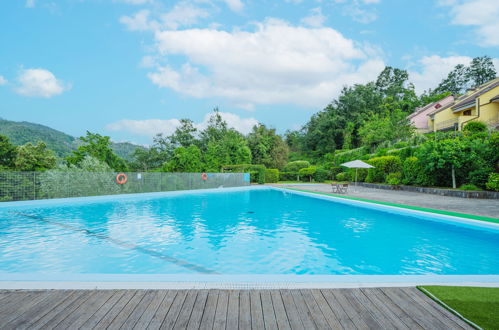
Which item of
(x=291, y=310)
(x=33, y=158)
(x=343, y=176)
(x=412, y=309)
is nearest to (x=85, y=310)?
(x=291, y=310)

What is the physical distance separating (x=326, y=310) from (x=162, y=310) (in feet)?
4.62

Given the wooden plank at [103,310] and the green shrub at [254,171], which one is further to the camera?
the green shrub at [254,171]

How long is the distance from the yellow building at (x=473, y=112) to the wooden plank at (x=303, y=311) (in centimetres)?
2541

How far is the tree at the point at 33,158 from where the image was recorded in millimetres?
14242

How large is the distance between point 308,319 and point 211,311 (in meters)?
0.81

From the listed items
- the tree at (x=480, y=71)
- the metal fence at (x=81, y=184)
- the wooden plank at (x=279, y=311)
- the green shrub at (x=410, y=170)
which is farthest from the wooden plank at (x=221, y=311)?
the tree at (x=480, y=71)

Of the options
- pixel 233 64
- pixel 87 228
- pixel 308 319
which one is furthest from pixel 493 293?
pixel 233 64

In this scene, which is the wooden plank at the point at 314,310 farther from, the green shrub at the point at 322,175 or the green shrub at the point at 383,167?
the green shrub at the point at 322,175

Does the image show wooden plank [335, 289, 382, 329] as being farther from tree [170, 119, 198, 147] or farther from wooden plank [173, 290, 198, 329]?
tree [170, 119, 198, 147]

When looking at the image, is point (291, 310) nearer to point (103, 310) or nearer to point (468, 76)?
point (103, 310)

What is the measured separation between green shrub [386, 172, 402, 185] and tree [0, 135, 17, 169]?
21.8 metres

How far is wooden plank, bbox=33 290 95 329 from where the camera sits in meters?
2.18

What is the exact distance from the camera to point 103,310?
2.40 metres

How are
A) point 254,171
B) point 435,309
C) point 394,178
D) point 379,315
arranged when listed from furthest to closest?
1. point 254,171
2. point 394,178
3. point 435,309
4. point 379,315
